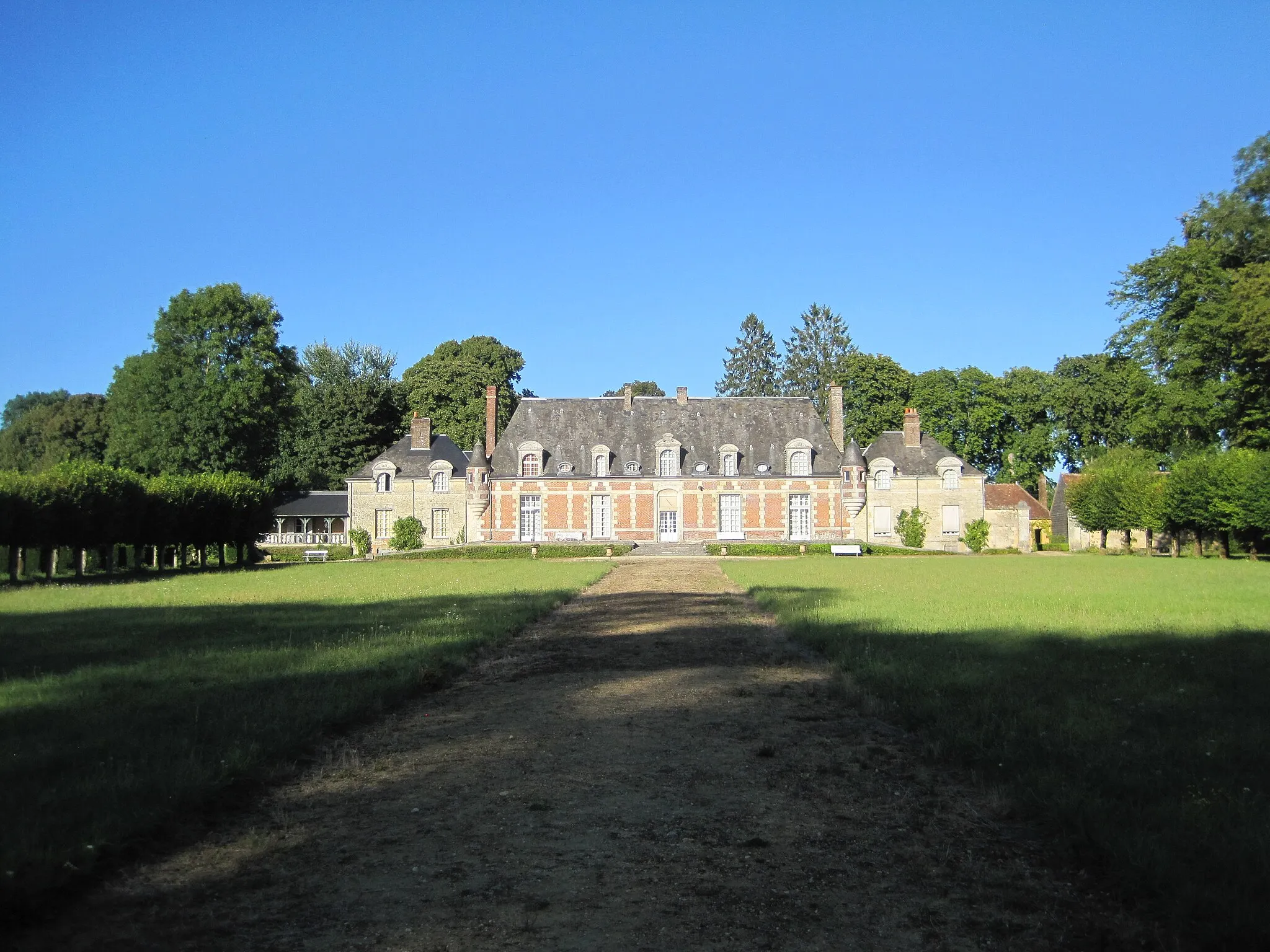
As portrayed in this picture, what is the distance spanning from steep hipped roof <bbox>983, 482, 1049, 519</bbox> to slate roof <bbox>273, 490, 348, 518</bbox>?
34.6m

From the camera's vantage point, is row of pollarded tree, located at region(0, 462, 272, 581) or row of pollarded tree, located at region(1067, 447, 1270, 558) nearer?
row of pollarded tree, located at region(0, 462, 272, 581)

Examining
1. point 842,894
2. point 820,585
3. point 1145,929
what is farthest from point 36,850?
point 820,585

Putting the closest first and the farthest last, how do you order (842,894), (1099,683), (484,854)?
(842,894), (484,854), (1099,683)

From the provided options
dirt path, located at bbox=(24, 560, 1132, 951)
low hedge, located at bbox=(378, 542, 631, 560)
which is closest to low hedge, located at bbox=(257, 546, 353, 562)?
low hedge, located at bbox=(378, 542, 631, 560)

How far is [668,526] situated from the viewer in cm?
4681

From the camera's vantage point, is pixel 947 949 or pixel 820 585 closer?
pixel 947 949

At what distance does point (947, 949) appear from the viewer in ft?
11.4

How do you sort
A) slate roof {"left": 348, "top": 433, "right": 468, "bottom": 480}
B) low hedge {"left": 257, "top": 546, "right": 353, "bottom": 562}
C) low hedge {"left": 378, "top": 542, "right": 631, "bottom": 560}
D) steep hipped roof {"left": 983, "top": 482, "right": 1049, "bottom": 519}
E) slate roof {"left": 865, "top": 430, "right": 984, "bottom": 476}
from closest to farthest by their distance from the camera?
low hedge {"left": 378, "top": 542, "right": 631, "bottom": 560}
low hedge {"left": 257, "top": 546, "right": 353, "bottom": 562}
slate roof {"left": 865, "top": 430, "right": 984, "bottom": 476}
slate roof {"left": 348, "top": 433, "right": 468, "bottom": 480}
steep hipped roof {"left": 983, "top": 482, "right": 1049, "bottom": 519}

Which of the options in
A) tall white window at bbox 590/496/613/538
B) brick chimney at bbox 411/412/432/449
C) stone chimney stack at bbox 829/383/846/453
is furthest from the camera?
brick chimney at bbox 411/412/432/449

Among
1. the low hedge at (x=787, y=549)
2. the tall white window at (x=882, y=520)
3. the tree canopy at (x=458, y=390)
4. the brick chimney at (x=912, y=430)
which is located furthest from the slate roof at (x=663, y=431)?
the tree canopy at (x=458, y=390)

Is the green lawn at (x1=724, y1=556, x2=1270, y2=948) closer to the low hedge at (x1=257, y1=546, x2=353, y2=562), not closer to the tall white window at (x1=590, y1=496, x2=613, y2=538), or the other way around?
the tall white window at (x1=590, y1=496, x2=613, y2=538)

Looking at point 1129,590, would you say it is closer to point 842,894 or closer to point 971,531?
point 842,894

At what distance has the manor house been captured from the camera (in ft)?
152

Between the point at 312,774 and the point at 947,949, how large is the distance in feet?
12.8
